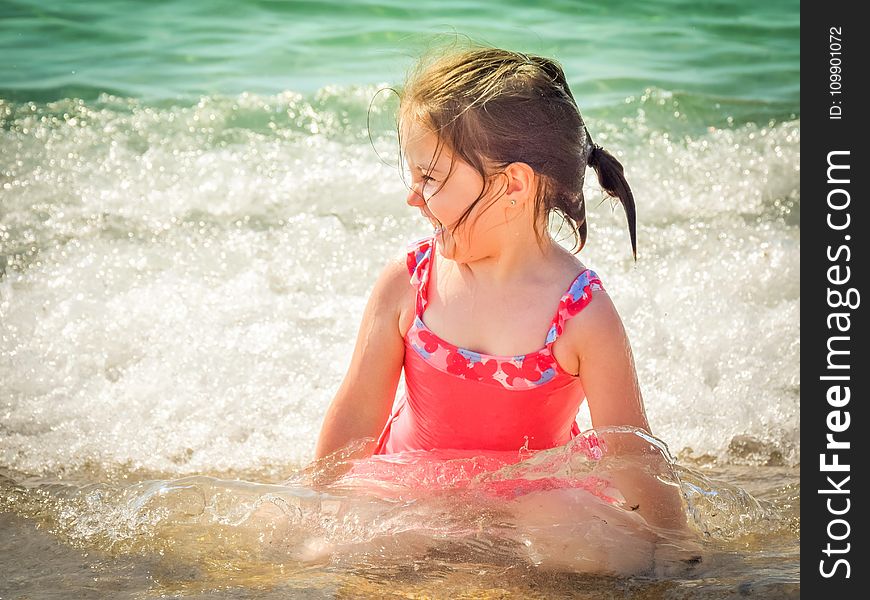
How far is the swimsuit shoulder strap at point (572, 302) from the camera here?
7.45 ft

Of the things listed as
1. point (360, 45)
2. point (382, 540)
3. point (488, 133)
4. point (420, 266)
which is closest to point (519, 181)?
point (488, 133)

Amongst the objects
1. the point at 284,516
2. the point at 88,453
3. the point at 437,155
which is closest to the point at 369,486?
the point at 284,516

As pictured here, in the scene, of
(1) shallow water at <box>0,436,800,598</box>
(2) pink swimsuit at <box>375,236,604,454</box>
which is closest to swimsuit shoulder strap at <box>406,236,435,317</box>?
(2) pink swimsuit at <box>375,236,604,454</box>

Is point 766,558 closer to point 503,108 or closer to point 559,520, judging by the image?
point 559,520

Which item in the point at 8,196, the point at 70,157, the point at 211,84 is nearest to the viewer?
the point at 8,196

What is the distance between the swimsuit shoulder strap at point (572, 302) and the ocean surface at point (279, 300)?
13.6 inches

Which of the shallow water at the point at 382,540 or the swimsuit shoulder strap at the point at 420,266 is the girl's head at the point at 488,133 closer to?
the swimsuit shoulder strap at the point at 420,266

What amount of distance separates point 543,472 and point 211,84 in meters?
5.14

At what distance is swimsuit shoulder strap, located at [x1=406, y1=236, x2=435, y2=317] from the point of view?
242 centimetres

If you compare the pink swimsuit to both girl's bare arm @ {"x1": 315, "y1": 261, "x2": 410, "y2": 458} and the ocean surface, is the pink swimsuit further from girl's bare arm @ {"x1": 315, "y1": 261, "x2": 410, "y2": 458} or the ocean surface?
the ocean surface

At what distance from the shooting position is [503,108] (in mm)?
2211

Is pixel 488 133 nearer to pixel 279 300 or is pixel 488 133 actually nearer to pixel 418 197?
pixel 418 197
